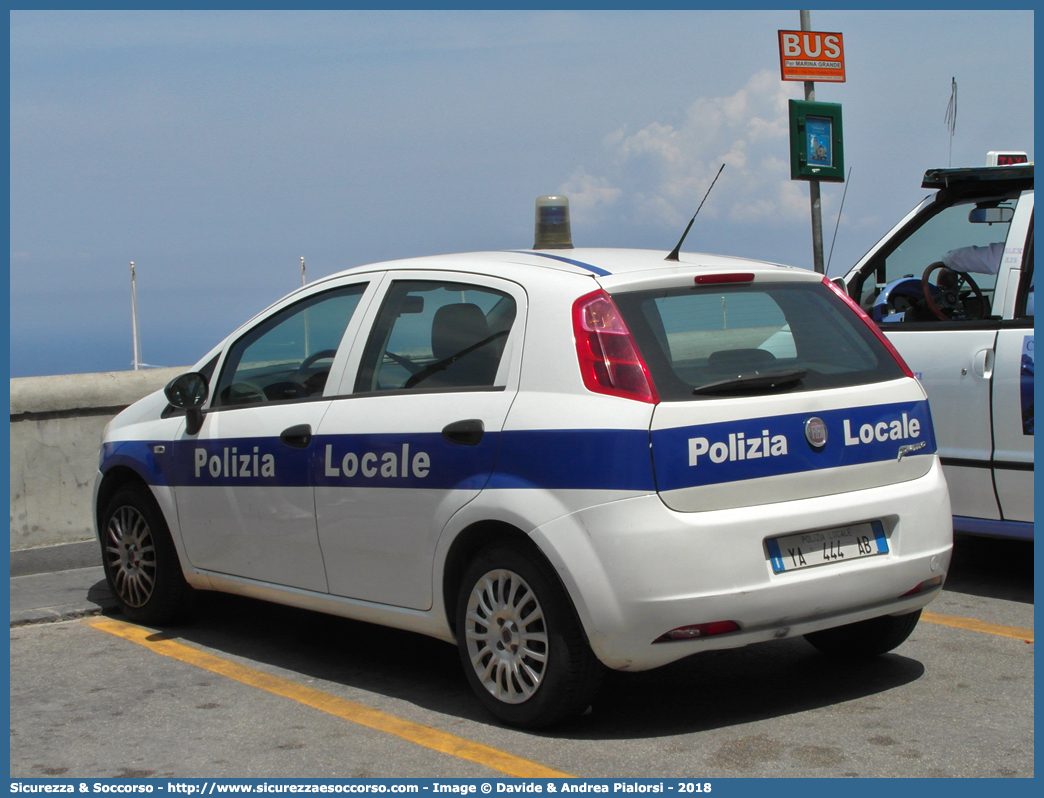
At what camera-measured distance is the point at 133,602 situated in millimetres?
6410

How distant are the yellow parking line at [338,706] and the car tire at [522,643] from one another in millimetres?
218

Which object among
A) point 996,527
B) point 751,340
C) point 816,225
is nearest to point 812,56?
point 816,225

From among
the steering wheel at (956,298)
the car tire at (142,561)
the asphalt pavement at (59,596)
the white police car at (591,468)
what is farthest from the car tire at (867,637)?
the asphalt pavement at (59,596)

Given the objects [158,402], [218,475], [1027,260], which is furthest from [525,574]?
[1027,260]

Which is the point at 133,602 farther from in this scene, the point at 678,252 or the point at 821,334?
the point at 821,334

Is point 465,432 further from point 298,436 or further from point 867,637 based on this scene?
point 867,637

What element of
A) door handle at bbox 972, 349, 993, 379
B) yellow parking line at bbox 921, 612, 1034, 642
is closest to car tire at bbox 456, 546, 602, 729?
yellow parking line at bbox 921, 612, 1034, 642

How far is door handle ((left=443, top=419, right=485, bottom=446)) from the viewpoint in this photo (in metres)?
4.50

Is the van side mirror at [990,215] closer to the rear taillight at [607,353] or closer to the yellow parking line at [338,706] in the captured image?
the rear taillight at [607,353]

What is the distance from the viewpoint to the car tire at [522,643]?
425 centimetres

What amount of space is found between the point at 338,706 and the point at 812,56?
9729 millimetres

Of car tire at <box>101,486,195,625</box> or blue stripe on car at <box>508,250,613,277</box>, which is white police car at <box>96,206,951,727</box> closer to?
blue stripe on car at <box>508,250,613,277</box>

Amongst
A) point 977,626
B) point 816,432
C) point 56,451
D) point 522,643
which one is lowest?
point 977,626

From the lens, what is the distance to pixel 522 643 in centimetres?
439
